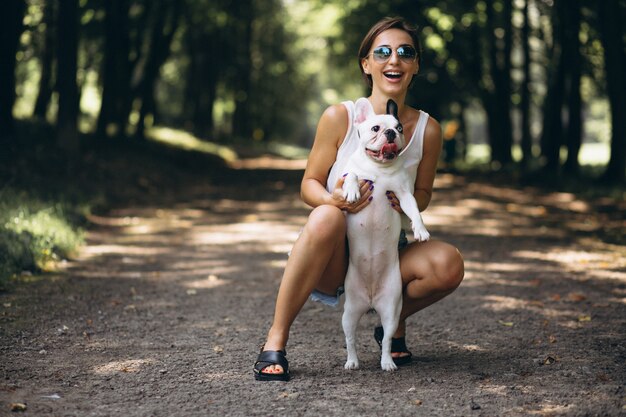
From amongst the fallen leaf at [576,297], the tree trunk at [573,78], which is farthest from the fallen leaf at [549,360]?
the tree trunk at [573,78]

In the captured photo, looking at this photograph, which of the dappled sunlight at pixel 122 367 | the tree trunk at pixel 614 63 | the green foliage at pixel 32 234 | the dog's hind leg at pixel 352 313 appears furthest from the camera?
the tree trunk at pixel 614 63

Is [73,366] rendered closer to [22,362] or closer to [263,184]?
[22,362]

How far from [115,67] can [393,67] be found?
57.7 ft

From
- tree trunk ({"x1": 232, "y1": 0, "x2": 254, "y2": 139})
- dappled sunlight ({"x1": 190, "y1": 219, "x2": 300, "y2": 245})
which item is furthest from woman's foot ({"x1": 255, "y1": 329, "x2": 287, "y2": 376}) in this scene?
tree trunk ({"x1": 232, "y1": 0, "x2": 254, "y2": 139})

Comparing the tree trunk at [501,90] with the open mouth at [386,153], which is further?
the tree trunk at [501,90]

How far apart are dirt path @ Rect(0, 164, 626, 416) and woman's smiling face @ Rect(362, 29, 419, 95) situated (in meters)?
1.65

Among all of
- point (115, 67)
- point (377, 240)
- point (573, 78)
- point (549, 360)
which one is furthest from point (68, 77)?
point (549, 360)

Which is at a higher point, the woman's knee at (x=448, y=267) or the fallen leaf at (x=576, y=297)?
the woman's knee at (x=448, y=267)

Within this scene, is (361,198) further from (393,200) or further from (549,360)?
(549,360)

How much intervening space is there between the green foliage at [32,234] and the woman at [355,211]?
3384 mm

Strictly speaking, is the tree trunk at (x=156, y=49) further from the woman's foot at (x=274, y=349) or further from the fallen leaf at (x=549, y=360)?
the fallen leaf at (x=549, y=360)

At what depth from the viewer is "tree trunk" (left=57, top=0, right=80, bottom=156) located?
50.5 ft

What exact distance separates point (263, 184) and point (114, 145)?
420 centimetres

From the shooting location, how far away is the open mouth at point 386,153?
4094 millimetres
